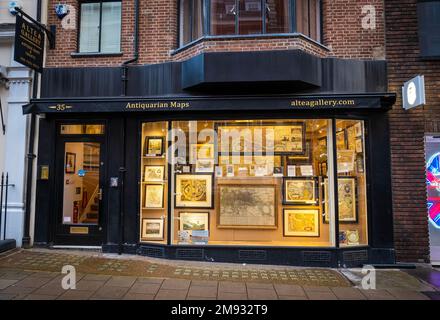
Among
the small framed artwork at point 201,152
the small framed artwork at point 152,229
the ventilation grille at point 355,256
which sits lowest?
the ventilation grille at point 355,256

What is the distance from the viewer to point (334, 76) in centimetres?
761

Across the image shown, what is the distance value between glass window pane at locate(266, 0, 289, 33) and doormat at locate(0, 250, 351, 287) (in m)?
5.14

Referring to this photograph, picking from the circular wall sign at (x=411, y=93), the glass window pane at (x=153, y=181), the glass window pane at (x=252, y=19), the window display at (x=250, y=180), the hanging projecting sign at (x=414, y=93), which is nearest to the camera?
the hanging projecting sign at (x=414, y=93)

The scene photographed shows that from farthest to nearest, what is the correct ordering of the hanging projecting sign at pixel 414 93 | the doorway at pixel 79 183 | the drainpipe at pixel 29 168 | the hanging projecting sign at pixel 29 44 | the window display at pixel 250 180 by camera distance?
the doorway at pixel 79 183, the drainpipe at pixel 29 168, the window display at pixel 250 180, the hanging projecting sign at pixel 29 44, the hanging projecting sign at pixel 414 93

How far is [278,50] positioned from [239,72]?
0.97 m

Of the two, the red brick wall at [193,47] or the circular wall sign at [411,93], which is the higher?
the red brick wall at [193,47]

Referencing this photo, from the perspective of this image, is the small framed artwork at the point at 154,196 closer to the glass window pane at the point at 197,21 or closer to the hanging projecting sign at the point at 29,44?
the glass window pane at the point at 197,21

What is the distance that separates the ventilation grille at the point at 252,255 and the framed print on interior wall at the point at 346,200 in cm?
159

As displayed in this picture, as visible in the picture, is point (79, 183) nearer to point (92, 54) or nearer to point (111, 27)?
point (92, 54)

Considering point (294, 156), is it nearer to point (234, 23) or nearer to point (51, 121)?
point (234, 23)

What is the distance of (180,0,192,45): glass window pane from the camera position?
8.22 meters

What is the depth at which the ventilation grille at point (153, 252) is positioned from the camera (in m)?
7.60

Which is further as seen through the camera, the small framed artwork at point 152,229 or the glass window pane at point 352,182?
the small framed artwork at point 152,229

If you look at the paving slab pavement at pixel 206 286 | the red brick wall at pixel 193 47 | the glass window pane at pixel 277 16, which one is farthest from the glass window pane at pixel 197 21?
the paving slab pavement at pixel 206 286
